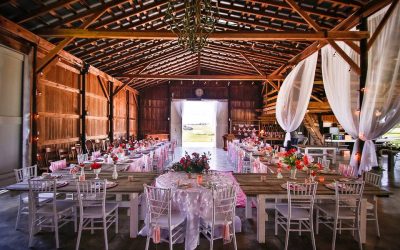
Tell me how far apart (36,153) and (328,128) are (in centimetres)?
1489

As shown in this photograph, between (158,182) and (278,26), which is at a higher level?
(278,26)

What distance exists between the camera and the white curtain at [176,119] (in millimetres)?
18516

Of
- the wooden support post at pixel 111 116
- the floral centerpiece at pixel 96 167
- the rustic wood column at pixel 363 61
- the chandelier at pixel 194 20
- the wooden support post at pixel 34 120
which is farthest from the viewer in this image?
the wooden support post at pixel 111 116

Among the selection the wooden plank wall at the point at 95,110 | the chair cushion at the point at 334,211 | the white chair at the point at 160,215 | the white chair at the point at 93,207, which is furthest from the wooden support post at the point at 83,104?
the chair cushion at the point at 334,211

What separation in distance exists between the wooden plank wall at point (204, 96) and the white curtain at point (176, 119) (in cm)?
51

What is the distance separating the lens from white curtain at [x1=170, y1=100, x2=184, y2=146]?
18.5 meters

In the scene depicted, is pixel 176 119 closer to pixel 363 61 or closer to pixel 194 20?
pixel 363 61

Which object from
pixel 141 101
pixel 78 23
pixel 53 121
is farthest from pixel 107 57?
pixel 141 101

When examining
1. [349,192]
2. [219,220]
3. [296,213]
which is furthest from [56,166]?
[349,192]

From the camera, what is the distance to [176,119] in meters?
18.6

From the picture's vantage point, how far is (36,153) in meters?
6.93

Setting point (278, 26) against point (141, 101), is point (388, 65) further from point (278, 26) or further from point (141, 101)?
point (141, 101)

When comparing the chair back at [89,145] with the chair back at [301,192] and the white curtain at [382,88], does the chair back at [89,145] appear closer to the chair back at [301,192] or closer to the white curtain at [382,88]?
the chair back at [301,192]

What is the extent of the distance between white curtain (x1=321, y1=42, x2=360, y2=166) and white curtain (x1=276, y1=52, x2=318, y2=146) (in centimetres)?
80
